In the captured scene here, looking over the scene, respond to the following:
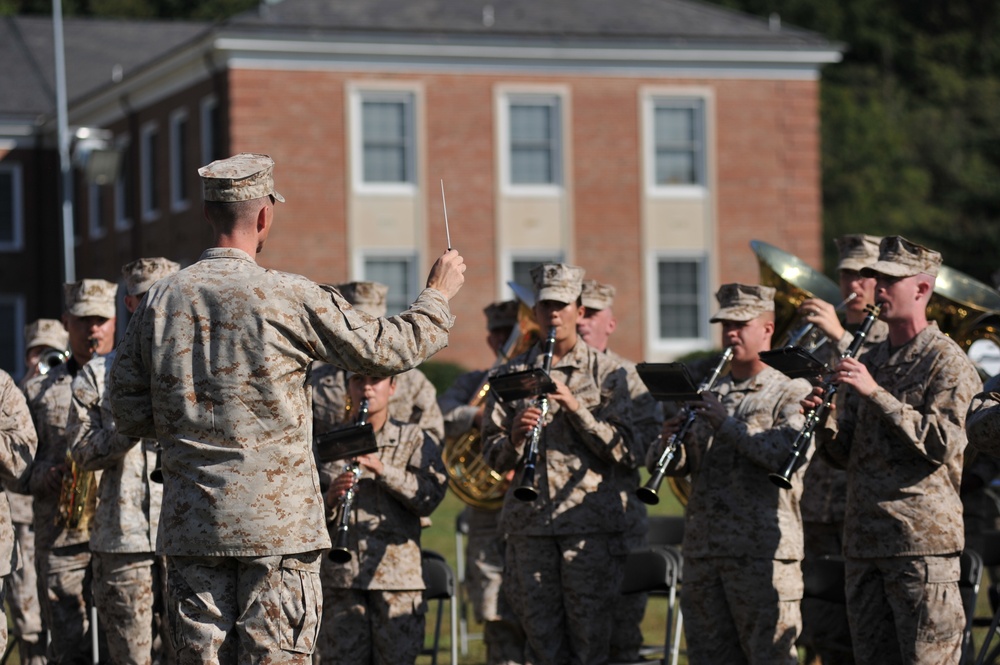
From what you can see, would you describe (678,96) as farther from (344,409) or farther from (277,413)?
(277,413)

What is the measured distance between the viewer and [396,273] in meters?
33.9

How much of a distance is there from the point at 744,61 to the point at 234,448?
29.3 meters

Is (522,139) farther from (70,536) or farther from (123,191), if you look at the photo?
(70,536)

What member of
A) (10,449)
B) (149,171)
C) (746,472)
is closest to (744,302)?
(746,472)

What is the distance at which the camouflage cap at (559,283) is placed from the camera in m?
9.38

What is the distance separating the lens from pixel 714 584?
8734 millimetres

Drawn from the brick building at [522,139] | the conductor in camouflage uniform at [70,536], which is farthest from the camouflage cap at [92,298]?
the brick building at [522,139]

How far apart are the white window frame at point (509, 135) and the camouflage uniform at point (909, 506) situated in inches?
1018

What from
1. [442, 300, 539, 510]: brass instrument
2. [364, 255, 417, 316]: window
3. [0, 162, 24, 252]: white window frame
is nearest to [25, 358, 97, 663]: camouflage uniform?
[442, 300, 539, 510]: brass instrument

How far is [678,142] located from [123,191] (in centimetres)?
1379

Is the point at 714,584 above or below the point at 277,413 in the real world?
below

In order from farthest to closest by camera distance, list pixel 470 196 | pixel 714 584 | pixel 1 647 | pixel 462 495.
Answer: pixel 470 196 → pixel 462 495 → pixel 714 584 → pixel 1 647

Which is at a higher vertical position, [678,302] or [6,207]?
[6,207]

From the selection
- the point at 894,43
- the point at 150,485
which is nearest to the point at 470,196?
the point at 150,485
